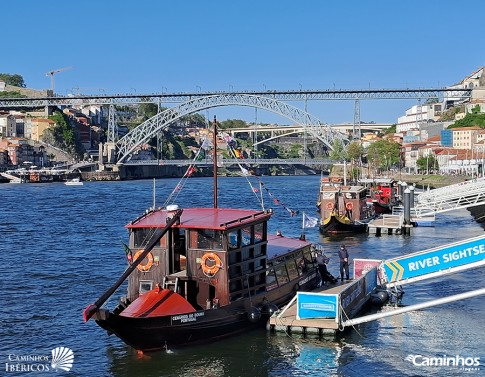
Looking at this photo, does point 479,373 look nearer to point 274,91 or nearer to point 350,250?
point 350,250

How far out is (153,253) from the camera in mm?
12602

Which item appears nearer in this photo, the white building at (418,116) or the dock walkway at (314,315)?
the dock walkway at (314,315)

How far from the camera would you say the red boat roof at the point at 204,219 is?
12.4m

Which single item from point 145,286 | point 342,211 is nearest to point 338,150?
point 342,211

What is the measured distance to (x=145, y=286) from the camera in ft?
41.6

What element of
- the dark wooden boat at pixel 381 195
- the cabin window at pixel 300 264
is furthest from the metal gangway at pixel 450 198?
the cabin window at pixel 300 264

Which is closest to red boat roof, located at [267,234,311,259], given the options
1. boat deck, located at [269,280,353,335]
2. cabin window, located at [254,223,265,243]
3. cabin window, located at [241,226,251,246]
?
cabin window, located at [254,223,265,243]

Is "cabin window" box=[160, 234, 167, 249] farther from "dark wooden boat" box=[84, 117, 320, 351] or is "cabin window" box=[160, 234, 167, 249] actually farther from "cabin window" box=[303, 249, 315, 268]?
"cabin window" box=[303, 249, 315, 268]

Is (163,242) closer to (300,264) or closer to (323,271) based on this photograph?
(300,264)

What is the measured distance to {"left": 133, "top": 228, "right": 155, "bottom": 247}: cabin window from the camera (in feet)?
41.6

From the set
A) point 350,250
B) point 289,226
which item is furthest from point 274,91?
point 350,250

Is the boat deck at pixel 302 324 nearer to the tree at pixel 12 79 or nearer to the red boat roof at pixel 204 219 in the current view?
the red boat roof at pixel 204 219

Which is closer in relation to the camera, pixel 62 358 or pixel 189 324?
pixel 189 324

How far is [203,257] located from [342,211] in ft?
63.9
